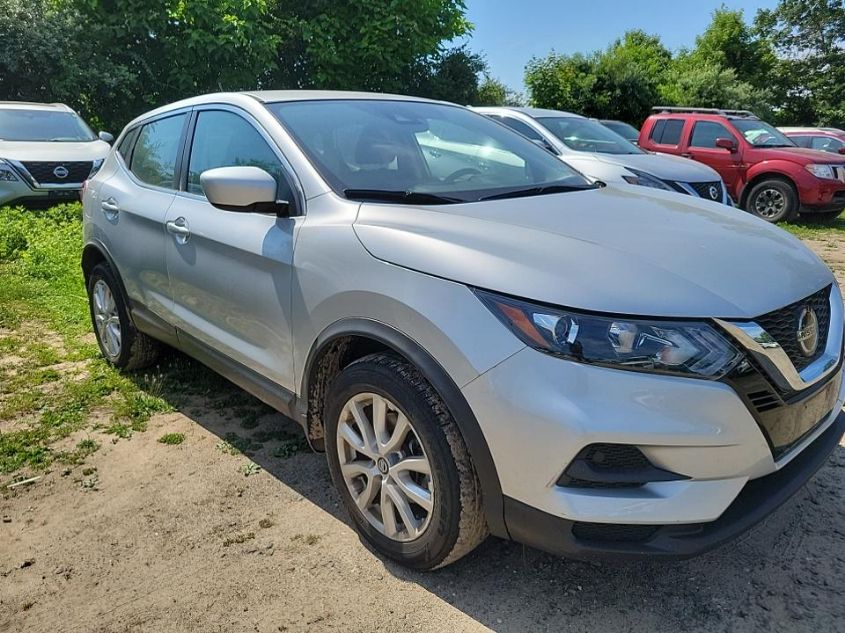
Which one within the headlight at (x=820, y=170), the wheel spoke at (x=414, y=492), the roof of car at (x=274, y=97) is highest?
the roof of car at (x=274, y=97)

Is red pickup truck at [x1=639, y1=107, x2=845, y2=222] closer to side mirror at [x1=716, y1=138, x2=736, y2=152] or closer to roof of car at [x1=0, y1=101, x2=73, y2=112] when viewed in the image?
side mirror at [x1=716, y1=138, x2=736, y2=152]

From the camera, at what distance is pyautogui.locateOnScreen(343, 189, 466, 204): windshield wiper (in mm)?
2633

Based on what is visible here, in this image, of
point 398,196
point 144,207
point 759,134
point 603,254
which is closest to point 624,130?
point 759,134

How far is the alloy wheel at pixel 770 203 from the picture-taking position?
36.1ft

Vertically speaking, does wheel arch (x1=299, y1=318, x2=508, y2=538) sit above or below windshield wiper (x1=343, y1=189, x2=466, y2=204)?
below

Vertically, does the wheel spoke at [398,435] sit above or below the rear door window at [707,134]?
below

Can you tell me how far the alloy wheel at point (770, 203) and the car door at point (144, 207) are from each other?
995cm

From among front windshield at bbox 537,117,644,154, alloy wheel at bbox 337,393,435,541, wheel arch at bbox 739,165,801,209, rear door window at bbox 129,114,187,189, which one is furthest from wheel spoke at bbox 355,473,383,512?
wheel arch at bbox 739,165,801,209

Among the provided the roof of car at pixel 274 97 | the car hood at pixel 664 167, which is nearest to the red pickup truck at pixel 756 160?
the car hood at pixel 664 167

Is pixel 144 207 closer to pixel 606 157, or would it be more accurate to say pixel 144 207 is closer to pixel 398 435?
pixel 398 435

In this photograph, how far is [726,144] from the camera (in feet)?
36.3

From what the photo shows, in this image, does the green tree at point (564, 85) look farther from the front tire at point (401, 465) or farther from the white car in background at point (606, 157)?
the front tire at point (401, 465)

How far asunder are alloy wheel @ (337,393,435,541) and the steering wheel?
106 centimetres

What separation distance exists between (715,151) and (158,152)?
32.9 feet
